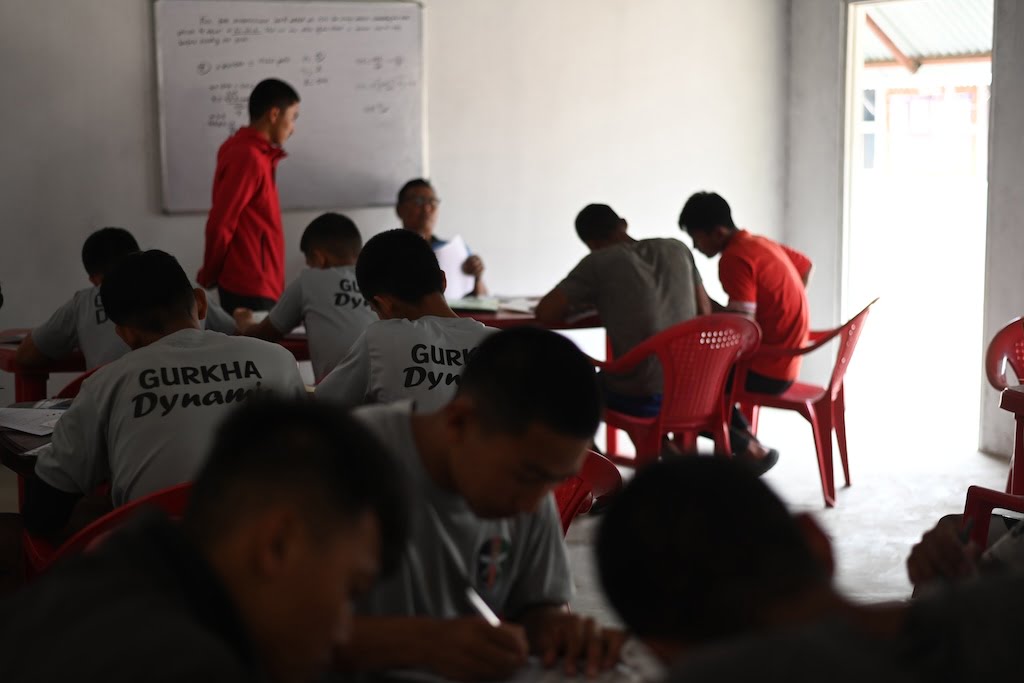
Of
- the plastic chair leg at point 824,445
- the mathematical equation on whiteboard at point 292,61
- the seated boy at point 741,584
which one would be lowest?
the plastic chair leg at point 824,445

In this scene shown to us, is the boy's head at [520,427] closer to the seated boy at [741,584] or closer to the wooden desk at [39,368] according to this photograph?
the seated boy at [741,584]

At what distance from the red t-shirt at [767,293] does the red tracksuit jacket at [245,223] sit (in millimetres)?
1990

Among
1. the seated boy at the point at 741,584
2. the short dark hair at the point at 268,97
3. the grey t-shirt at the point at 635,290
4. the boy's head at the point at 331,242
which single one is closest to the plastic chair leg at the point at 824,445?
the grey t-shirt at the point at 635,290

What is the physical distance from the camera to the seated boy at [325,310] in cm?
407

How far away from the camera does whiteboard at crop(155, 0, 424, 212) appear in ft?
18.0

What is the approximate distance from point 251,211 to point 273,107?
466 millimetres

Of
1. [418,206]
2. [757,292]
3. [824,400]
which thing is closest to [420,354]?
[757,292]

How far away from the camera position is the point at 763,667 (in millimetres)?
787

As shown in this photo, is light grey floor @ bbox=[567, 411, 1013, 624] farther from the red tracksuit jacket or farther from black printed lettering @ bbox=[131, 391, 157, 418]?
the red tracksuit jacket

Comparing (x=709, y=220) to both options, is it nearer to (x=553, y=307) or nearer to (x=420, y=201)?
(x=553, y=307)

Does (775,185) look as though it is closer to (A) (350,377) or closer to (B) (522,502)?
(A) (350,377)

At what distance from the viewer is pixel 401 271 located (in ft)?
9.45

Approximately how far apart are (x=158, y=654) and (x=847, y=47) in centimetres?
Answer: 620

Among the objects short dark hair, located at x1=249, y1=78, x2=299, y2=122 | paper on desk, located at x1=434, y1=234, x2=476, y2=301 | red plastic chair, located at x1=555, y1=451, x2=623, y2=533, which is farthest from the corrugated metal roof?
red plastic chair, located at x1=555, y1=451, x2=623, y2=533
